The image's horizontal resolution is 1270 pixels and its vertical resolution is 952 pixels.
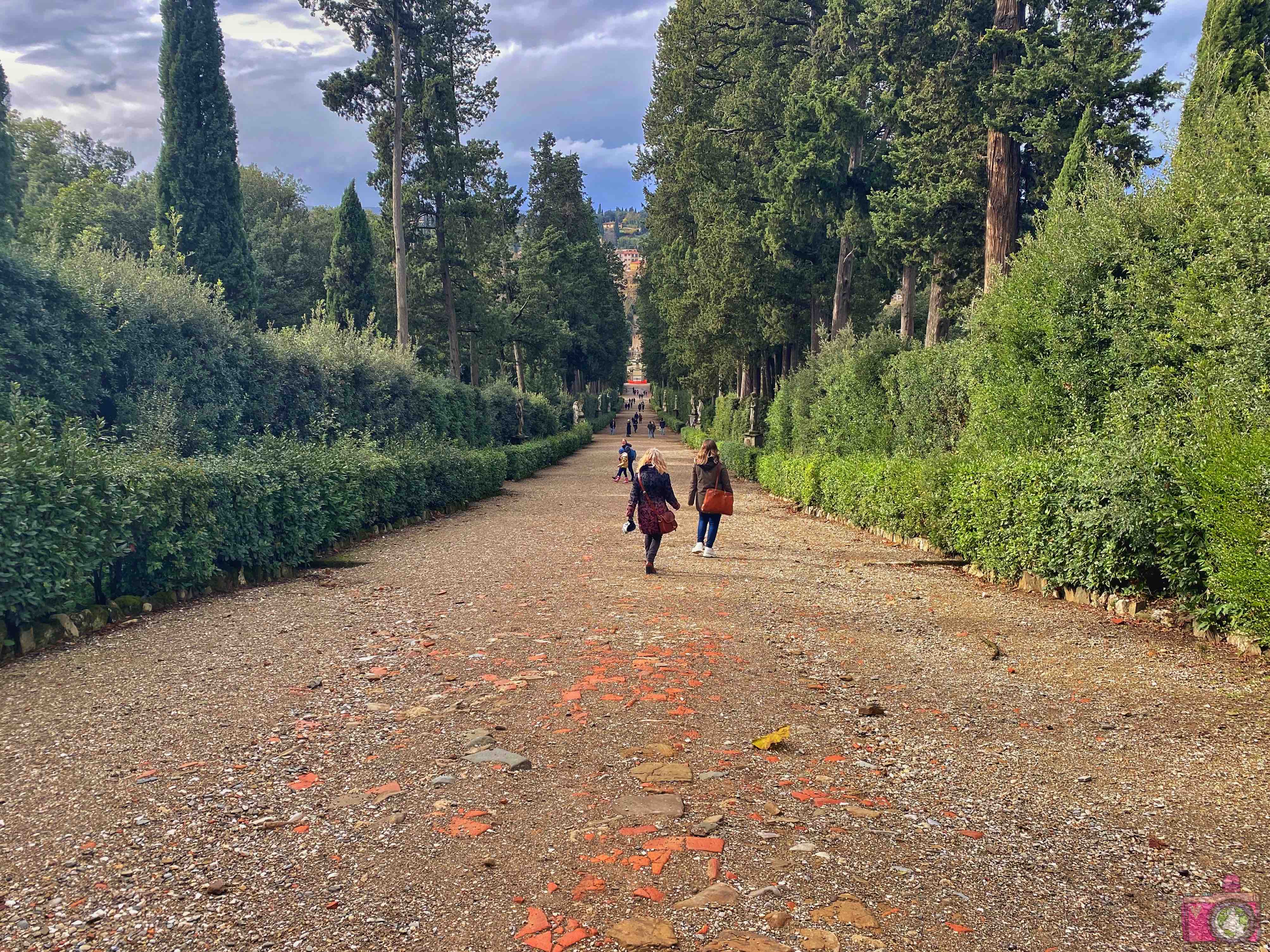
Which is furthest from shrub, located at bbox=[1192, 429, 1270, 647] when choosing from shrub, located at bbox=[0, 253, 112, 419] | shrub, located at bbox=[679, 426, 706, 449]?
shrub, located at bbox=[679, 426, 706, 449]

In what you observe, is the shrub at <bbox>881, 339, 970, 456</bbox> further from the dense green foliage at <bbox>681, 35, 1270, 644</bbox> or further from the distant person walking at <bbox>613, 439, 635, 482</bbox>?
the distant person walking at <bbox>613, 439, 635, 482</bbox>

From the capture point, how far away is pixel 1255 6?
11203 mm

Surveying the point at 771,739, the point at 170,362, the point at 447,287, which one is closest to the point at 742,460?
the point at 447,287

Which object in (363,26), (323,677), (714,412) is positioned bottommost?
(323,677)

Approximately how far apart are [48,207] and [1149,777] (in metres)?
46.0

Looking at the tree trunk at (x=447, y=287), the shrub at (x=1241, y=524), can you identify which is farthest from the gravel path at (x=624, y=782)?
the tree trunk at (x=447, y=287)

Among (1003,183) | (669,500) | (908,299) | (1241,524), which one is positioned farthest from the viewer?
(908,299)

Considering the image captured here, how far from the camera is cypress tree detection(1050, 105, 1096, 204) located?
14.1m

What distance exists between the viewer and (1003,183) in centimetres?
1630

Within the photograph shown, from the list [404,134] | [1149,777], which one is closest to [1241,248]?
[1149,777]

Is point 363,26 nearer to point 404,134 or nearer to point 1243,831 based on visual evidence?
point 404,134

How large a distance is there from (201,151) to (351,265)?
1200cm

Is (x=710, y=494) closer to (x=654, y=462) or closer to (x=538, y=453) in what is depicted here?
(x=654, y=462)

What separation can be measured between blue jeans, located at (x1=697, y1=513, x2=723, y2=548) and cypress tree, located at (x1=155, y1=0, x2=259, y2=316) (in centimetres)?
1732
